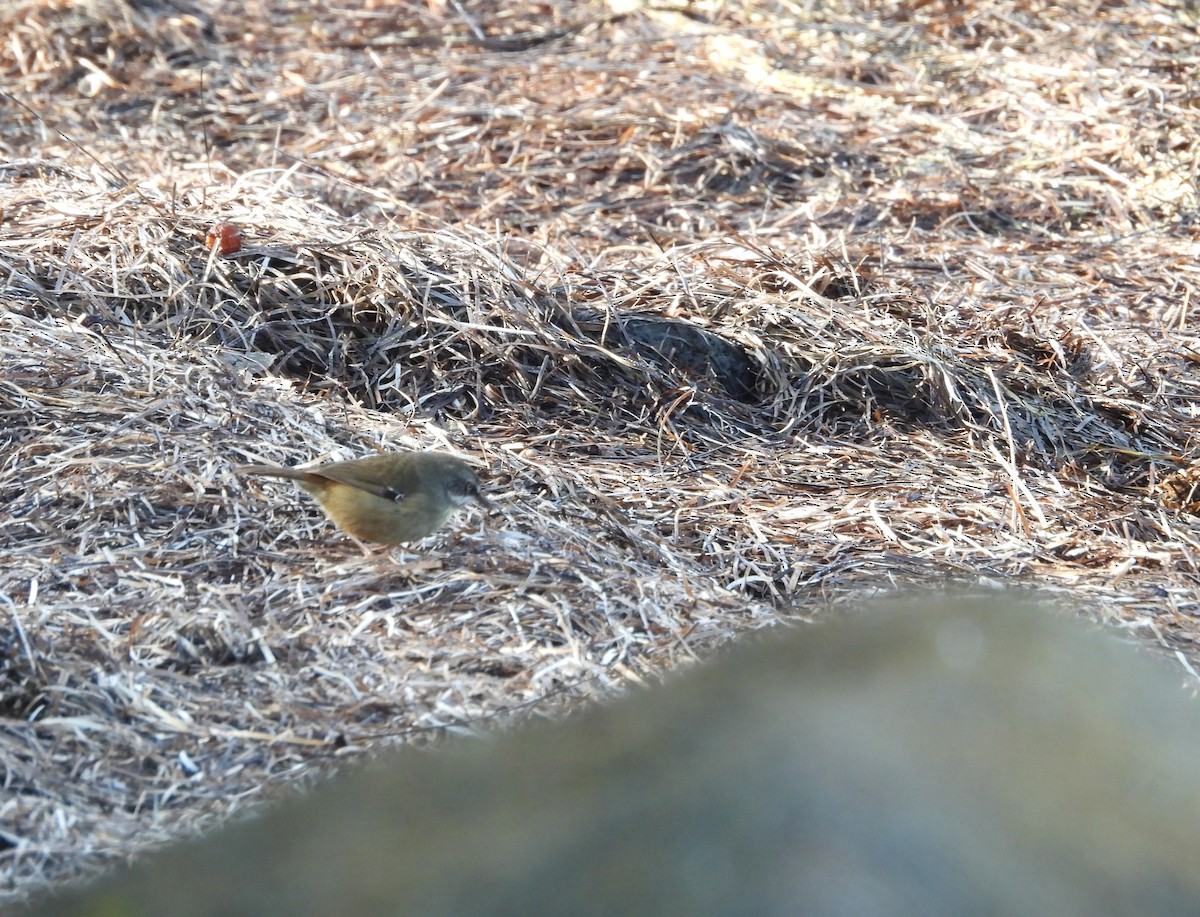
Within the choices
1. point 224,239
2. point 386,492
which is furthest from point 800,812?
point 224,239

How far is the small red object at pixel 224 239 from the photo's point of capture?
4914 mm

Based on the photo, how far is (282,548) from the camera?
372 cm

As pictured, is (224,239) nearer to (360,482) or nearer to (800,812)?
(360,482)

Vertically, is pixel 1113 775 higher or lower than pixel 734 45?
higher

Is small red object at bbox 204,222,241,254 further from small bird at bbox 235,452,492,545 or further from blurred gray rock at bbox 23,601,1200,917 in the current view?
blurred gray rock at bbox 23,601,1200,917

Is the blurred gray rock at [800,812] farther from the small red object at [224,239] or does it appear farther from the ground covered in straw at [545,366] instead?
the small red object at [224,239]

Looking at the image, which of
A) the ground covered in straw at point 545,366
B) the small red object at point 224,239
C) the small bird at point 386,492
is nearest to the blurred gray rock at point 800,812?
the ground covered in straw at point 545,366

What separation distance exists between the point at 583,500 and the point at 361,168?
12.0ft

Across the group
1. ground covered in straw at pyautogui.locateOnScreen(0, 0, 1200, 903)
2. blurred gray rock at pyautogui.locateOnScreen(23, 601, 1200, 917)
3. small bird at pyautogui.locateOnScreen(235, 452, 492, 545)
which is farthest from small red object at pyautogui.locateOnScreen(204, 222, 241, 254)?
blurred gray rock at pyautogui.locateOnScreen(23, 601, 1200, 917)

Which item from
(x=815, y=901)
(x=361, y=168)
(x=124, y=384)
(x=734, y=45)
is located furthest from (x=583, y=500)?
(x=734, y=45)

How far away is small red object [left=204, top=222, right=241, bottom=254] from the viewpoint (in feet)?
16.1

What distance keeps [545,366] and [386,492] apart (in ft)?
4.33

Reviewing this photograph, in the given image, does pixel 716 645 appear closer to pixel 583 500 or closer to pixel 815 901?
pixel 583 500

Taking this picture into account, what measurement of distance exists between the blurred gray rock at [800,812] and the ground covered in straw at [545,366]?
2.63ft
